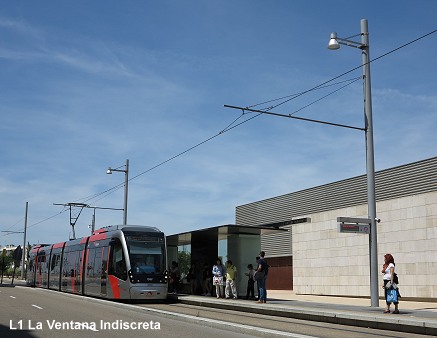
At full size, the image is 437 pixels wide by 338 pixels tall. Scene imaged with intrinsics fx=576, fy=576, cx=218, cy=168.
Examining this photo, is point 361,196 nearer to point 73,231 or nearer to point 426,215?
point 426,215

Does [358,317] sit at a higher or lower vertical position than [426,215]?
lower

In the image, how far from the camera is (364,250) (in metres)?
29.4

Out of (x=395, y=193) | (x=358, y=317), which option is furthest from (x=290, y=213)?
(x=358, y=317)

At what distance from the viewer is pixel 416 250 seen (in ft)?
84.7

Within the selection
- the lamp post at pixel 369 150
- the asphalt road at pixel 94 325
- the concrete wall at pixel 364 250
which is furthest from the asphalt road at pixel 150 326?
the concrete wall at pixel 364 250

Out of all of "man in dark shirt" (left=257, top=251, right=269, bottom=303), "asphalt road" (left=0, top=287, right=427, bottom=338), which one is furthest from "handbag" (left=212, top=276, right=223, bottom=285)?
"asphalt road" (left=0, top=287, right=427, bottom=338)

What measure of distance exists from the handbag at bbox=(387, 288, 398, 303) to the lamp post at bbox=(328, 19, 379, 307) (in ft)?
7.03

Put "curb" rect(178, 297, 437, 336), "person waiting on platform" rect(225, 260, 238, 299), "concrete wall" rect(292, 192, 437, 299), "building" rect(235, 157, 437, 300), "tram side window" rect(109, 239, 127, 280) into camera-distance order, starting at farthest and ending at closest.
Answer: "building" rect(235, 157, 437, 300), "concrete wall" rect(292, 192, 437, 299), "person waiting on platform" rect(225, 260, 238, 299), "tram side window" rect(109, 239, 127, 280), "curb" rect(178, 297, 437, 336)

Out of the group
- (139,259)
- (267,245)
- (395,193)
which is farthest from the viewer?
(267,245)

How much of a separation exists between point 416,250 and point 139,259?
12354 mm

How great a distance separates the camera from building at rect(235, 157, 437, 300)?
25.5 meters

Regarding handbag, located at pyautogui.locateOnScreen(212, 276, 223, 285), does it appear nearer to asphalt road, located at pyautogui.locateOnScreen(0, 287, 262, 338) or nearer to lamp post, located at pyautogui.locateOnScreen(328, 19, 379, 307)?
asphalt road, located at pyautogui.locateOnScreen(0, 287, 262, 338)

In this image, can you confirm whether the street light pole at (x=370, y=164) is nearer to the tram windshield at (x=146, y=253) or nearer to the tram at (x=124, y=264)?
the tram at (x=124, y=264)

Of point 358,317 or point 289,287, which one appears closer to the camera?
point 358,317
